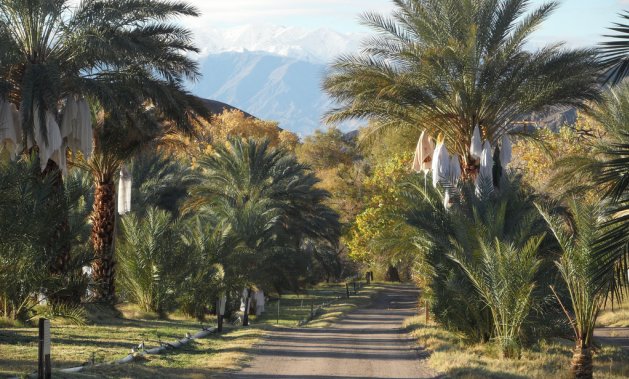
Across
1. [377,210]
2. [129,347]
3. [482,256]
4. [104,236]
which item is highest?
[377,210]

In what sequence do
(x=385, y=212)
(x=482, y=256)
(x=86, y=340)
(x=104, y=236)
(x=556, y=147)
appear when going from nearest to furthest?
(x=86, y=340)
(x=482, y=256)
(x=385, y=212)
(x=104, y=236)
(x=556, y=147)

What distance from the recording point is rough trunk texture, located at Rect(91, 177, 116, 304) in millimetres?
26078

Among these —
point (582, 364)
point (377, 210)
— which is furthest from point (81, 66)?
point (377, 210)

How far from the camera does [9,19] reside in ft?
67.4

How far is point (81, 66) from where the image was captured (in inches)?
854

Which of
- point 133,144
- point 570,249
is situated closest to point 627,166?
point 570,249

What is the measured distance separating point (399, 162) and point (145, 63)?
1125 inches

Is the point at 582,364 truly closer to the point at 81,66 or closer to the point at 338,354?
the point at 338,354

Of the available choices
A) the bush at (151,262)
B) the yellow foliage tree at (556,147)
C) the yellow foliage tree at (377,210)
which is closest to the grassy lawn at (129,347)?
the bush at (151,262)

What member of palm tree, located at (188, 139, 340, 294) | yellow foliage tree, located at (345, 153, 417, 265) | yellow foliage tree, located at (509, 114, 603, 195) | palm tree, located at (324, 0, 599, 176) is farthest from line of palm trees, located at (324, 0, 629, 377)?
yellow foliage tree, located at (345, 153, 417, 265)

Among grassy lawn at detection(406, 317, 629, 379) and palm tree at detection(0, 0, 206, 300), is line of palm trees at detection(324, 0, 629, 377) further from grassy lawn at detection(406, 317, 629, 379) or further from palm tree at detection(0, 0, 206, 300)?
palm tree at detection(0, 0, 206, 300)

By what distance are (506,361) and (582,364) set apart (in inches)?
73.6

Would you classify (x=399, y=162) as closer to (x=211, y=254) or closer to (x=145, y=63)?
(x=211, y=254)

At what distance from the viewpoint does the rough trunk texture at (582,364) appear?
1686cm
